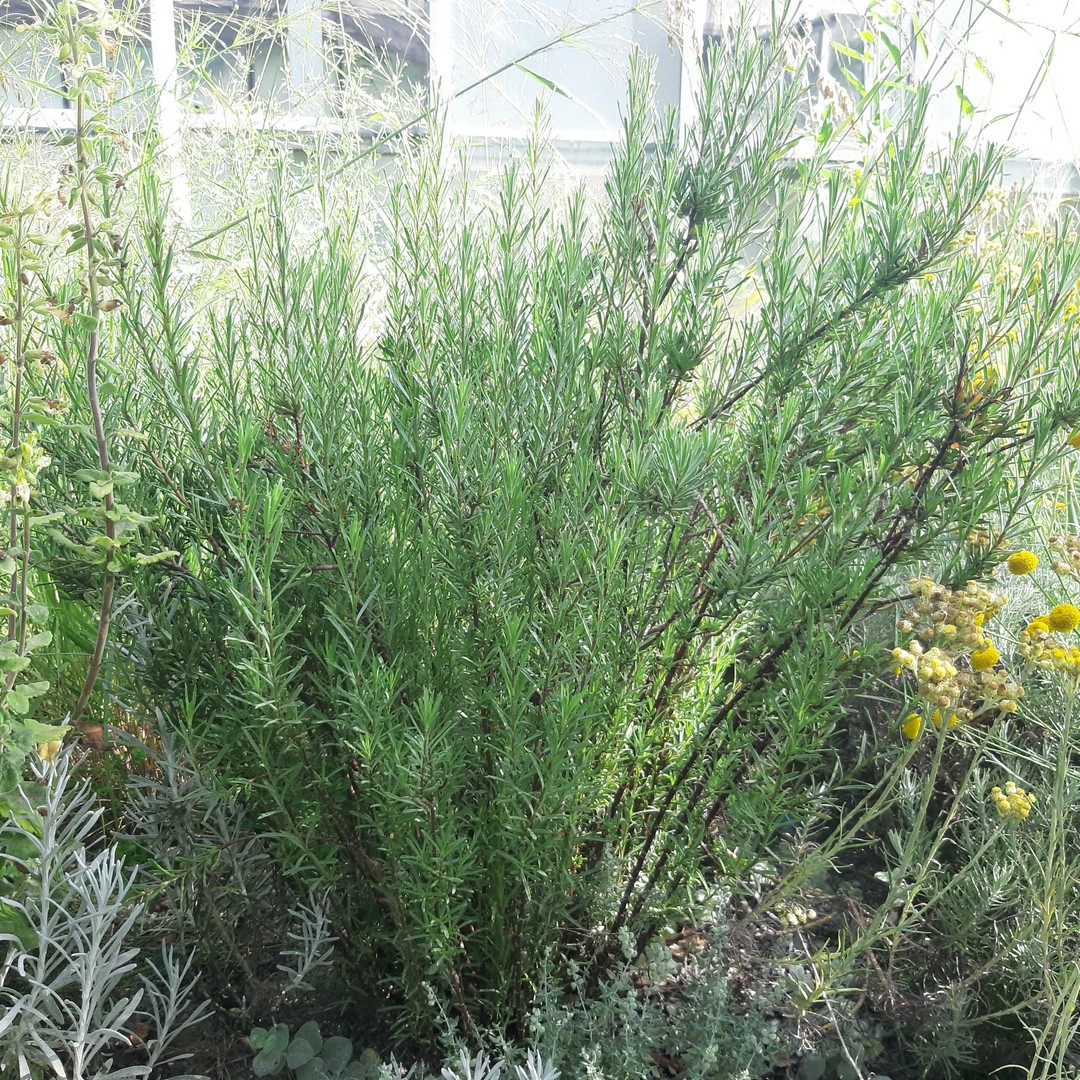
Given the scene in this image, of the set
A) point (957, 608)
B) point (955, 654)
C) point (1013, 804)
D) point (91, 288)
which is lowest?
point (1013, 804)

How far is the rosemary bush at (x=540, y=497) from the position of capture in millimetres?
1417

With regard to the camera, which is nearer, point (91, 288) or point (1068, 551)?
point (91, 288)

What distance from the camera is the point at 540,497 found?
1514 millimetres

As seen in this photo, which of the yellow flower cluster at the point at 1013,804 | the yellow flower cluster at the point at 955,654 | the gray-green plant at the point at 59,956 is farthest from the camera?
the yellow flower cluster at the point at 1013,804

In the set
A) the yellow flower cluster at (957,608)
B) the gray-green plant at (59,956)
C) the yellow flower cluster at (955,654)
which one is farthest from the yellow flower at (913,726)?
the gray-green plant at (59,956)

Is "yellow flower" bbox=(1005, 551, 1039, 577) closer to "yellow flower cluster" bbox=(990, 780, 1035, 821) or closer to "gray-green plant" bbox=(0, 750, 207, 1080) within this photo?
"yellow flower cluster" bbox=(990, 780, 1035, 821)

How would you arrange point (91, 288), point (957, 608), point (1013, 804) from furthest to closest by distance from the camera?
point (1013, 804), point (957, 608), point (91, 288)

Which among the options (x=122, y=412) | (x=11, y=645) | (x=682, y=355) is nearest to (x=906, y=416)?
(x=682, y=355)

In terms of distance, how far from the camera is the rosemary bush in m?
1.42

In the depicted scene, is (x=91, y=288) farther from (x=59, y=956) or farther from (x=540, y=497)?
(x=59, y=956)

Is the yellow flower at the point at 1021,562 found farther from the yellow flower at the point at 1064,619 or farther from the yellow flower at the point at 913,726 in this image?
the yellow flower at the point at 913,726

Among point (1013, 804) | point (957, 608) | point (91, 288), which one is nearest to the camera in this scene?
point (91, 288)

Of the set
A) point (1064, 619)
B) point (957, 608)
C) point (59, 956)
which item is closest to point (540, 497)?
A: point (957, 608)

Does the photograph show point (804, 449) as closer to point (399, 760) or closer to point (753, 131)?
point (753, 131)
